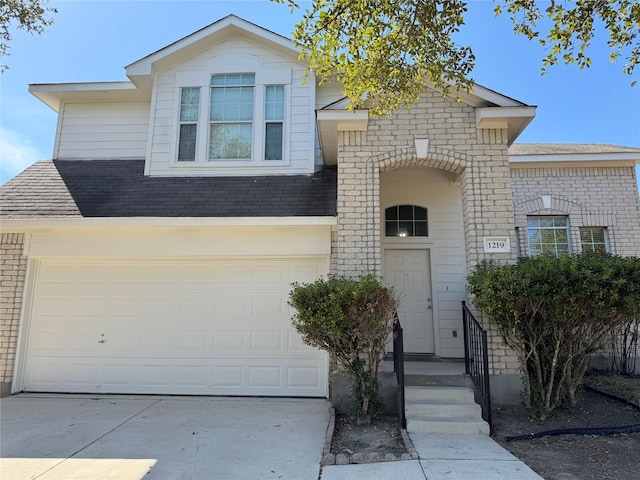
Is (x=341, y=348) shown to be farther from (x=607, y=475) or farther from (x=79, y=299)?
(x=79, y=299)

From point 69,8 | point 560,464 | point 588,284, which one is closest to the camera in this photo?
point 560,464

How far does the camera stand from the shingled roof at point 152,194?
6695 mm

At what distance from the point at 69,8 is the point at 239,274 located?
5753 millimetres

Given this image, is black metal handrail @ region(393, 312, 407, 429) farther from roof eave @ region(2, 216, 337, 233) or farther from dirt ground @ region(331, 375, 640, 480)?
roof eave @ region(2, 216, 337, 233)

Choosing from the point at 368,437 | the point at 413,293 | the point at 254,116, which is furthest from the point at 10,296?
the point at 413,293

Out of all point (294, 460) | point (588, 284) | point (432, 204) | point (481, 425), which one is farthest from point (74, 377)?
point (588, 284)

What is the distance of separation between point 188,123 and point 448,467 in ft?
23.9

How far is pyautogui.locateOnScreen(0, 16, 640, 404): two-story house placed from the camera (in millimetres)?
6328

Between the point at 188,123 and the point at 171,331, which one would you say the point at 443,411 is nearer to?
the point at 171,331

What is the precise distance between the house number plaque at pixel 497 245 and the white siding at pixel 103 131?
6.75 m

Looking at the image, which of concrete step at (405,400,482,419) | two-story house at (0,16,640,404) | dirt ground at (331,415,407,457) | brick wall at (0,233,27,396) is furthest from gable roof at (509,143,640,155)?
brick wall at (0,233,27,396)

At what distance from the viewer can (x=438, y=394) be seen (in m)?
5.29

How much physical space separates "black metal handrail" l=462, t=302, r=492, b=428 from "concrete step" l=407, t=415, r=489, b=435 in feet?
0.49

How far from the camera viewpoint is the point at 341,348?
5121 millimetres
